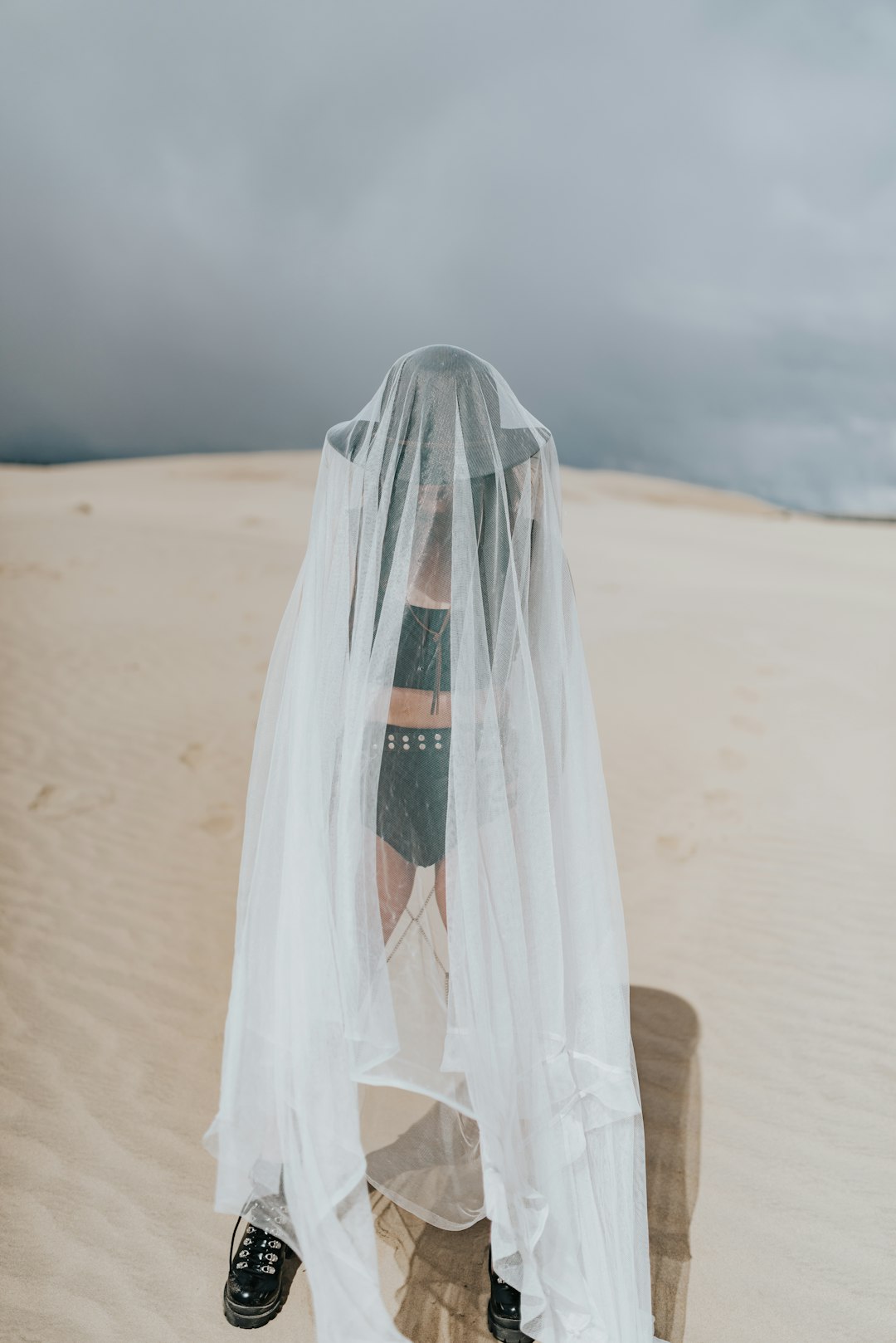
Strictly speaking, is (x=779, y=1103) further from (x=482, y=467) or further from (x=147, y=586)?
(x=147, y=586)

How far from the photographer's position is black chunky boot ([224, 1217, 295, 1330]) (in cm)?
179

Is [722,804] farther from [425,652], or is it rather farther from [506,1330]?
[425,652]

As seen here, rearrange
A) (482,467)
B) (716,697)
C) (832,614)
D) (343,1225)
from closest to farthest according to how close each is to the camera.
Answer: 1. (343,1225)
2. (482,467)
3. (716,697)
4. (832,614)

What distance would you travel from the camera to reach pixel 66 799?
14.3ft

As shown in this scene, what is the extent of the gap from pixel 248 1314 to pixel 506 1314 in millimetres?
556

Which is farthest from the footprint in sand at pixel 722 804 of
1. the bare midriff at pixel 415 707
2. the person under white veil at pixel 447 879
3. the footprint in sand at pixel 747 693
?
the bare midriff at pixel 415 707

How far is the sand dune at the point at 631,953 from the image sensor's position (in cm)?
197

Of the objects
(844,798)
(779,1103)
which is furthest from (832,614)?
(779,1103)

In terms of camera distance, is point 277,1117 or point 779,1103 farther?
point 779,1103

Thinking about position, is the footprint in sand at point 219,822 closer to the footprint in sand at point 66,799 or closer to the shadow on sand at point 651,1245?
the footprint in sand at point 66,799

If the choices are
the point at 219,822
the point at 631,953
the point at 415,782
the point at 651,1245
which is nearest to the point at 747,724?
the point at 631,953

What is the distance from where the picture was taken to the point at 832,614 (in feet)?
27.3

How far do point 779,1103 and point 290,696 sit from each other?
2.06m

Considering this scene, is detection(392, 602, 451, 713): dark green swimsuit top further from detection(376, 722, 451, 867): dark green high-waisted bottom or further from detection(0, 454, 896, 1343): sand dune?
detection(0, 454, 896, 1343): sand dune
